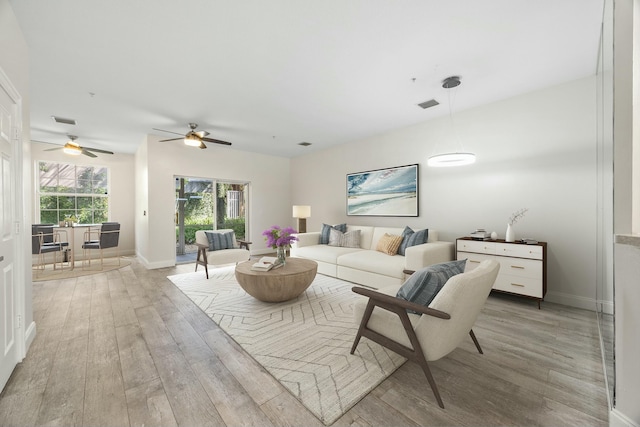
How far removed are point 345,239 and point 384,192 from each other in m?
1.18

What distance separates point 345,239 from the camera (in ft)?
16.1

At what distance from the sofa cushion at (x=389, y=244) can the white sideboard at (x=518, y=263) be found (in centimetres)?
105

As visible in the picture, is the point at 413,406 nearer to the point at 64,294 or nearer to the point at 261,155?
the point at 64,294

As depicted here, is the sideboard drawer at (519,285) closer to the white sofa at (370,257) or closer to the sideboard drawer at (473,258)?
the sideboard drawer at (473,258)

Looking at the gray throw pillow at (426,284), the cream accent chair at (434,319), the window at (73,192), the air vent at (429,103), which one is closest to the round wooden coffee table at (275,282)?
the cream accent chair at (434,319)

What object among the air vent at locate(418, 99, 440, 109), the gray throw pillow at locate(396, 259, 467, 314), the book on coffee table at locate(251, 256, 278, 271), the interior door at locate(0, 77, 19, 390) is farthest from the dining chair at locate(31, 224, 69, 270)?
the air vent at locate(418, 99, 440, 109)

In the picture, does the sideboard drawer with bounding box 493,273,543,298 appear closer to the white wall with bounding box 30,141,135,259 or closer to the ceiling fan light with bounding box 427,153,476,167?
the ceiling fan light with bounding box 427,153,476,167

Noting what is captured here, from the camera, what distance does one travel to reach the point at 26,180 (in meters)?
2.25

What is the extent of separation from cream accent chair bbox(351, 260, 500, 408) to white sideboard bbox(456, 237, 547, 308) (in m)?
1.69

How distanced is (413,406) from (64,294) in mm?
4652

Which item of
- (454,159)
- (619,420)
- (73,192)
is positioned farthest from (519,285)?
(73,192)

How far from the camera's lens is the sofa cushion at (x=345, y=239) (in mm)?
4832

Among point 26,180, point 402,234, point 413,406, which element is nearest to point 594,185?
point 402,234

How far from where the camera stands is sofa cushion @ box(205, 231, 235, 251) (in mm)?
4664
